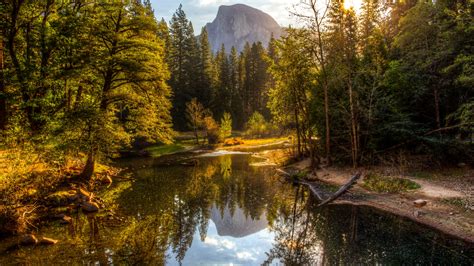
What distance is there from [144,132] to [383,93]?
19.4 meters

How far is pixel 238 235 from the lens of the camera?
46.0 ft

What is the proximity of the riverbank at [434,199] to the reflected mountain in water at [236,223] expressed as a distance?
529 centimetres

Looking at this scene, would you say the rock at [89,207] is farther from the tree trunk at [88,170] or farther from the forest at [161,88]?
the tree trunk at [88,170]

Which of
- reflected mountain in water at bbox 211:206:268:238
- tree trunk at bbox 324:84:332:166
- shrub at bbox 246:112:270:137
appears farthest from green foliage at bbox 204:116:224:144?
reflected mountain in water at bbox 211:206:268:238

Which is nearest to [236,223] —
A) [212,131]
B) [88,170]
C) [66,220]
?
[66,220]

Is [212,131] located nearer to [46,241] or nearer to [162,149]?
[162,149]

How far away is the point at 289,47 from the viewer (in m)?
25.5

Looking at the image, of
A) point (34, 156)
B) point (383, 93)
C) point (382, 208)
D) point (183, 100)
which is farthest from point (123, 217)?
point (183, 100)

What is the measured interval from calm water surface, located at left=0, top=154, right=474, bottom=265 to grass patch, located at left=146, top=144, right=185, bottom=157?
25.3 m

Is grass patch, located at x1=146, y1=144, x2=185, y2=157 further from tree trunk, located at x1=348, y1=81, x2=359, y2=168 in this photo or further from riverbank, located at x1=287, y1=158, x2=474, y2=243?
riverbank, located at x1=287, y1=158, x2=474, y2=243

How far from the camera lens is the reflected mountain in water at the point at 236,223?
46.9 ft

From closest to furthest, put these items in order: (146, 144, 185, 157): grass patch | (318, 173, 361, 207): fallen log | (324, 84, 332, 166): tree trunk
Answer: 1. (318, 173, 361, 207): fallen log
2. (324, 84, 332, 166): tree trunk
3. (146, 144, 185, 157): grass patch

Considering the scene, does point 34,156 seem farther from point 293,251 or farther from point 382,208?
point 382,208

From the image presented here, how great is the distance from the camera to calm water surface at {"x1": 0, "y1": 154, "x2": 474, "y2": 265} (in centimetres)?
1044
